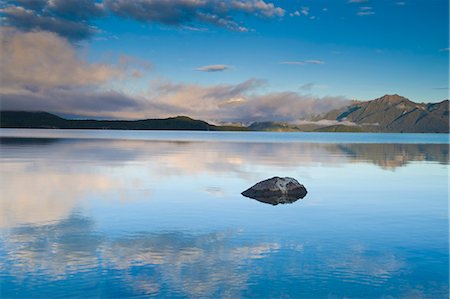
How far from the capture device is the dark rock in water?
93.1 feet

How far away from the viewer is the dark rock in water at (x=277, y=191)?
2839 centimetres

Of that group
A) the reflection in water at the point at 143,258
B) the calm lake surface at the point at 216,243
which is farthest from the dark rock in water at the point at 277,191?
the reflection in water at the point at 143,258

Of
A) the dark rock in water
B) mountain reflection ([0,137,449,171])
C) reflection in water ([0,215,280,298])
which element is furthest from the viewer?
mountain reflection ([0,137,449,171])

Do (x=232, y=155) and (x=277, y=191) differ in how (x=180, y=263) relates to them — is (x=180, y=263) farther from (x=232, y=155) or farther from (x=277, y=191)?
(x=232, y=155)

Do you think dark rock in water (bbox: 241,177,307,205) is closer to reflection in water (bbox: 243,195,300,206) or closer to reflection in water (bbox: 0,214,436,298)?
reflection in water (bbox: 243,195,300,206)

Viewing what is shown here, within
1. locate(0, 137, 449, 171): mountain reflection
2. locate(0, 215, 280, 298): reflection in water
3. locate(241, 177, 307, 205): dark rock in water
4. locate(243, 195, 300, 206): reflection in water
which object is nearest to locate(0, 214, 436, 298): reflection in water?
locate(0, 215, 280, 298): reflection in water

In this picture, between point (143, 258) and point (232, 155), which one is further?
point (232, 155)

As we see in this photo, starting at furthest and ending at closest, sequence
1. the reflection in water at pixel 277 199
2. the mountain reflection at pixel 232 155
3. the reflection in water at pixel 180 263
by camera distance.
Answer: the mountain reflection at pixel 232 155 → the reflection in water at pixel 277 199 → the reflection in water at pixel 180 263

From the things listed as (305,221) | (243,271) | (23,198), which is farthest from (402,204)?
(23,198)

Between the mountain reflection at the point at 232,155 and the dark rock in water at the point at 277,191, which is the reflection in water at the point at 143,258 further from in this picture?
the mountain reflection at the point at 232,155

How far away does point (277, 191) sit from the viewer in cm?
2877

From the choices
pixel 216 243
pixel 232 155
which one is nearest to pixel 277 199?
pixel 216 243

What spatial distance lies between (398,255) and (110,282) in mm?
9377

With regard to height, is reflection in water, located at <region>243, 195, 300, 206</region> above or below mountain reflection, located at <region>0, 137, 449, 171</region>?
below
